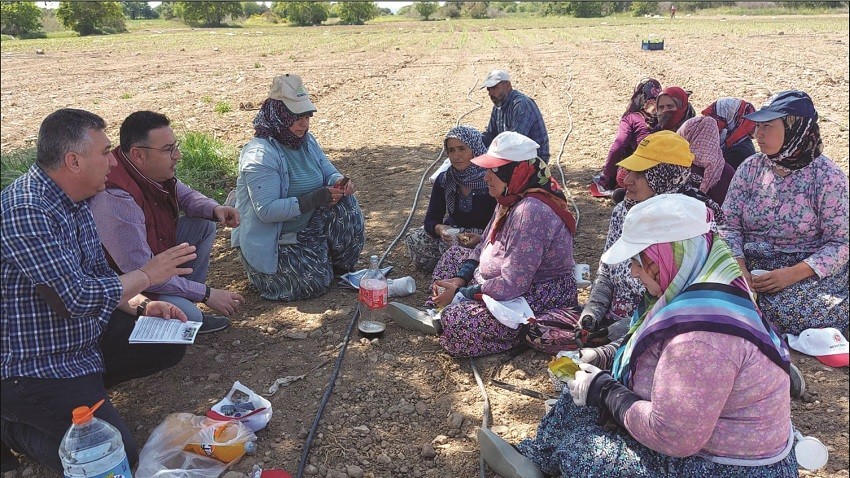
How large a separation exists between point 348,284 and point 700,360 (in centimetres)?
328

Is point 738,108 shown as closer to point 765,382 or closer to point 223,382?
point 765,382

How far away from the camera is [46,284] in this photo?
270 cm

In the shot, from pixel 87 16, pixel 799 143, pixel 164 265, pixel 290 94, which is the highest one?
pixel 87 16

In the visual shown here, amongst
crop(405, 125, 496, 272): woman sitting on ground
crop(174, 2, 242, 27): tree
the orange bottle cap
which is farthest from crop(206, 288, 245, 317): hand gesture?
crop(174, 2, 242, 27): tree

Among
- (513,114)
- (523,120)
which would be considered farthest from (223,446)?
(513,114)

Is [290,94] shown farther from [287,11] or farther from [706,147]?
[287,11]

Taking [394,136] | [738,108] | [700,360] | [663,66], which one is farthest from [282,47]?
[700,360]

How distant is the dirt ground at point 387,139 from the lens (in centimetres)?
332

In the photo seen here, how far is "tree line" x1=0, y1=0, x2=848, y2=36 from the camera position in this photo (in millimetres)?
34781

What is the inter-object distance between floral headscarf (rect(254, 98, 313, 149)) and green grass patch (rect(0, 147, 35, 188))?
3.40 metres

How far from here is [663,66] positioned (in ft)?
52.8

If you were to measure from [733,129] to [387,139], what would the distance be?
5.13 metres

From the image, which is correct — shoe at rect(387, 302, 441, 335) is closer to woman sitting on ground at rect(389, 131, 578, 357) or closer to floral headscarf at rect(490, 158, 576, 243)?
woman sitting on ground at rect(389, 131, 578, 357)

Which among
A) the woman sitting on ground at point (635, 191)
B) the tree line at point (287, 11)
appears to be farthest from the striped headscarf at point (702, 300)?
the tree line at point (287, 11)
